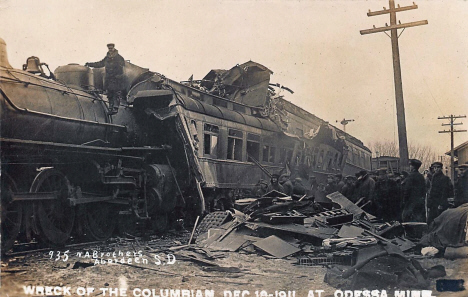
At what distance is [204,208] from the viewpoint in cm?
879

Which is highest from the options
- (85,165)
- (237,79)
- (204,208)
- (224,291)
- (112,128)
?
(237,79)

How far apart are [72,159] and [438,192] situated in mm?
6183

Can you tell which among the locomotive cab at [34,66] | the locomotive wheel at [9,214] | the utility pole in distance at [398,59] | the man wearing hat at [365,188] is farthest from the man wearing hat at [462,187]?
the locomotive cab at [34,66]

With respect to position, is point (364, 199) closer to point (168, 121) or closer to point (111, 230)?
point (168, 121)

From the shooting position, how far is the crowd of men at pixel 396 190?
7352mm

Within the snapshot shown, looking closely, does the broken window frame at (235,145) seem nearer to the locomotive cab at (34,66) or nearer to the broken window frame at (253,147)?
the broken window frame at (253,147)

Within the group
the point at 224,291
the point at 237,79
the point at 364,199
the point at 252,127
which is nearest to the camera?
the point at 224,291

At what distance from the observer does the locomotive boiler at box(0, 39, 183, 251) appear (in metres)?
6.59

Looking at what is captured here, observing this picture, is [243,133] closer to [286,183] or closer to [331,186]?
[286,183]

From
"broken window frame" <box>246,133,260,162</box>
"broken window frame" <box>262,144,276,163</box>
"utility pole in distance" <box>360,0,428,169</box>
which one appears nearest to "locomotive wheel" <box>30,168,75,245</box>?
"broken window frame" <box>246,133,260,162</box>

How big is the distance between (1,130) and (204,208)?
12.9 ft

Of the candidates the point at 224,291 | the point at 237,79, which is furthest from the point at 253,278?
the point at 237,79

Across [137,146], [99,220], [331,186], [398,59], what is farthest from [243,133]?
[398,59]

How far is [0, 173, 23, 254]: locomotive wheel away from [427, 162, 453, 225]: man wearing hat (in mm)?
6545
